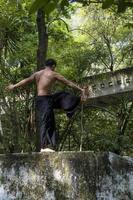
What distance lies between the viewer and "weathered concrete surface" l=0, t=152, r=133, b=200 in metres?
6.38

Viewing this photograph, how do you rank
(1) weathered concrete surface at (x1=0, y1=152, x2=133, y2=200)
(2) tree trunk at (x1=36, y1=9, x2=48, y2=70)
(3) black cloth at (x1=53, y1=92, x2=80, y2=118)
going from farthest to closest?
(2) tree trunk at (x1=36, y1=9, x2=48, y2=70)
(3) black cloth at (x1=53, y1=92, x2=80, y2=118)
(1) weathered concrete surface at (x1=0, y1=152, x2=133, y2=200)

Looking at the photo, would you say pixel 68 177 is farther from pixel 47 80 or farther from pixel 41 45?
pixel 41 45

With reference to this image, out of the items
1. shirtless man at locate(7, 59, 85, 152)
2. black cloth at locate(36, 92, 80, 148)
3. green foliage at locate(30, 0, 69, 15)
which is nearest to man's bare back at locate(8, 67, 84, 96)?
shirtless man at locate(7, 59, 85, 152)

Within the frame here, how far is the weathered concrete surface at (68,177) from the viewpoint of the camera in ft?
20.9

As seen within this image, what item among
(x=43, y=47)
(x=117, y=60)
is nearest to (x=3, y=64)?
(x=43, y=47)

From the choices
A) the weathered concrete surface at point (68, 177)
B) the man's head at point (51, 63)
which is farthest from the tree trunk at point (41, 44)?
the weathered concrete surface at point (68, 177)

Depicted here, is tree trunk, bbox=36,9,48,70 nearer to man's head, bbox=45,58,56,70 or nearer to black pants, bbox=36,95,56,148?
man's head, bbox=45,58,56,70

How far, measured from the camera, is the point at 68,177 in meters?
6.42

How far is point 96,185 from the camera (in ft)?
20.9

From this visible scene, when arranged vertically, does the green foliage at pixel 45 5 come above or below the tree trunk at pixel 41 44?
below

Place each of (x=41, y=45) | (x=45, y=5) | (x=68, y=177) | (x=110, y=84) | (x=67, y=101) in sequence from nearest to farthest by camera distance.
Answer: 1. (x=45, y=5)
2. (x=68, y=177)
3. (x=67, y=101)
4. (x=41, y=45)
5. (x=110, y=84)

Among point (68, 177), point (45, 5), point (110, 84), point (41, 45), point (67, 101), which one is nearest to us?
point (45, 5)

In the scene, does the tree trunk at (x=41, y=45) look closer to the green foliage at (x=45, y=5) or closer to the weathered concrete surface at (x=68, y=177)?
the weathered concrete surface at (x=68, y=177)

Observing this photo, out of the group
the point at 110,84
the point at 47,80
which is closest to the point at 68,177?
the point at 47,80
